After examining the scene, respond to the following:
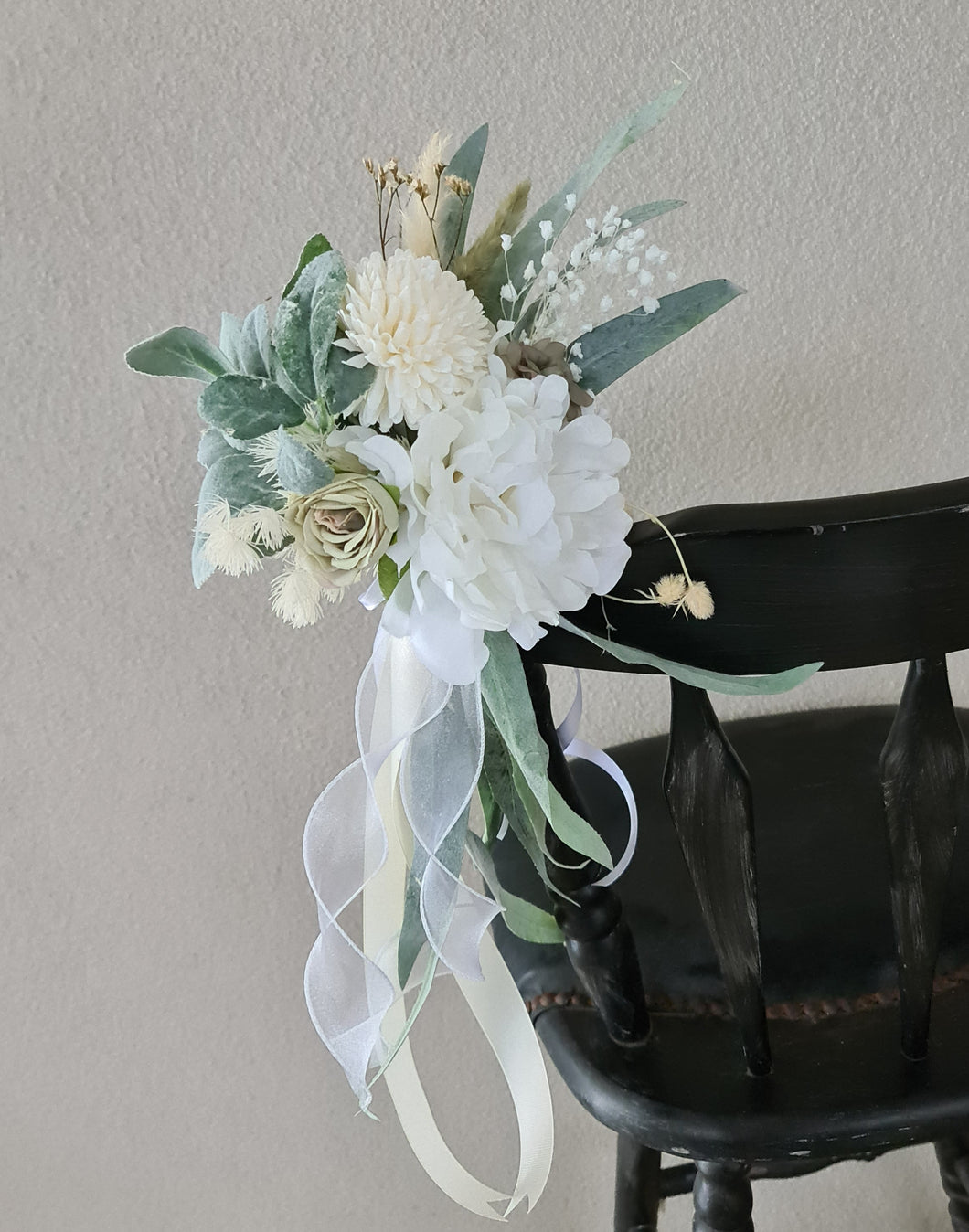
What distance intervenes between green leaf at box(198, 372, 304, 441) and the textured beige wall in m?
0.32

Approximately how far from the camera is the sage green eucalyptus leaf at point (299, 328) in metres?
0.41

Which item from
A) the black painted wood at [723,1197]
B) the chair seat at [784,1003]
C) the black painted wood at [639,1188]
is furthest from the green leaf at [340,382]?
the black painted wood at [639,1188]

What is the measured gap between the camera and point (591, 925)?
55 cm

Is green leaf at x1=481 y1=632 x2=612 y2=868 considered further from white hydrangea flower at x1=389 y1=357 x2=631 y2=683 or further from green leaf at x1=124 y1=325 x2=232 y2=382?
green leaf at x1=124 y1=325 x2=232 y2=382

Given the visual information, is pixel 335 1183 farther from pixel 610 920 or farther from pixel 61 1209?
pixel 610 920

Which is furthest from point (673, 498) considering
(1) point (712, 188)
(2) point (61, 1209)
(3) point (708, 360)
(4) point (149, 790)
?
(2) point (61, 1209)

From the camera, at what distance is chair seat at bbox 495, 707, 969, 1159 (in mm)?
541

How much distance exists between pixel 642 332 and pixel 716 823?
0.24 metres

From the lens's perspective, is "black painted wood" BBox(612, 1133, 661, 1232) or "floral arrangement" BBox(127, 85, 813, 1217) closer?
"floral arrangement" BBox(127, 85, 813, 1217)

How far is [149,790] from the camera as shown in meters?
0.83

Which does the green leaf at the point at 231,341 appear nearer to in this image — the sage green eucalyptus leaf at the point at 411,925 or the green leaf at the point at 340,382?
the green leaf at the point at 340,382

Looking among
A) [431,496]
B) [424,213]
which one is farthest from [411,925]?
[424,213]

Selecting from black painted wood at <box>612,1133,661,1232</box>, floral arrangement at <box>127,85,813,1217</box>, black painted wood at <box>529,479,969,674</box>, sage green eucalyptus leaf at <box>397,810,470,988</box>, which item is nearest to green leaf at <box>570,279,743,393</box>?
floral arrangement at <box>127,85,813,1217</box>

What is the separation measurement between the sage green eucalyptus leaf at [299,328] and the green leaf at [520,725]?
0.14 metres
